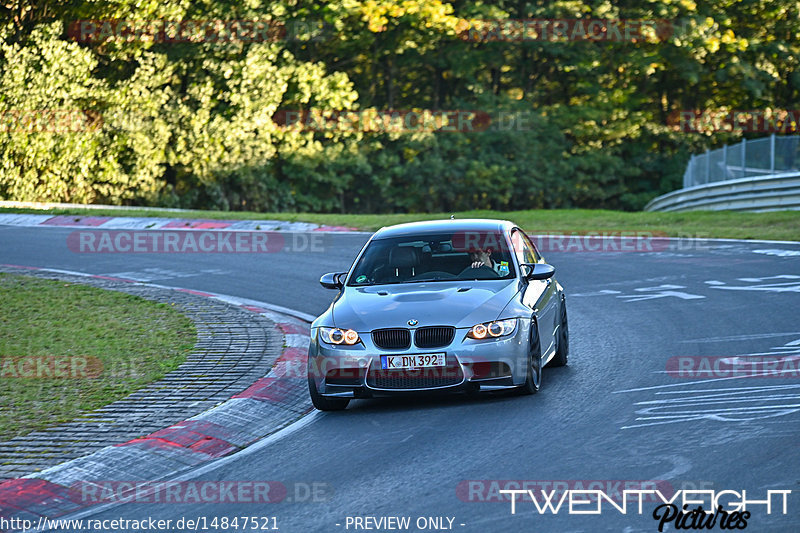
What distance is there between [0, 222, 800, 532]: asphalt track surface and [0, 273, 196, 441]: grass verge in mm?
2009

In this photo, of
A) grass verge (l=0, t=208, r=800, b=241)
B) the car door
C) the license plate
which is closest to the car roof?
the car door

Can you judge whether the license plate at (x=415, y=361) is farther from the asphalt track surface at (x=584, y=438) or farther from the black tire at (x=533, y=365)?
the black tire at (x=533, y=365)

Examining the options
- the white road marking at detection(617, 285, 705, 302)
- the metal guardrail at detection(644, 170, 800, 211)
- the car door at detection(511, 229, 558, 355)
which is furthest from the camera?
the metal guardrail at detection(644, 170, 800, 211)

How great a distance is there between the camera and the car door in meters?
9.98

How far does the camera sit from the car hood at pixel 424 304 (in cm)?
927

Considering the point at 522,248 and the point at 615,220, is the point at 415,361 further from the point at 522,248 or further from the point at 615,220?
the point at 615,220

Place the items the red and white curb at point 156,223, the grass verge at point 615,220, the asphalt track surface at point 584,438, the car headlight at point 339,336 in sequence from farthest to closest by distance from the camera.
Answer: the red and white curb at point 156,223, the grass verge at point 615,220, the car headlight at point 339,336, the asphalt track surface at point 584,438

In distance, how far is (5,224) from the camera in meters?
27.7

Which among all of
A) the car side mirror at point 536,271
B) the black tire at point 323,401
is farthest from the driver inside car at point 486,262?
the black tire at point 323,401

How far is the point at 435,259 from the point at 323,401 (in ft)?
5.89

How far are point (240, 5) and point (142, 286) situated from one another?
28364 millimetres

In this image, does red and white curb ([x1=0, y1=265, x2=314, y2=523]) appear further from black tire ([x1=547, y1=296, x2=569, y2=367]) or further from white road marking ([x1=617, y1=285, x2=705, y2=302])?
white road marking ([x1=617, y1=285, x2=705, y2=302])

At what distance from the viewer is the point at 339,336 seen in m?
9.39

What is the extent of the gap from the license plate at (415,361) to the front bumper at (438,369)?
1.1 inches
